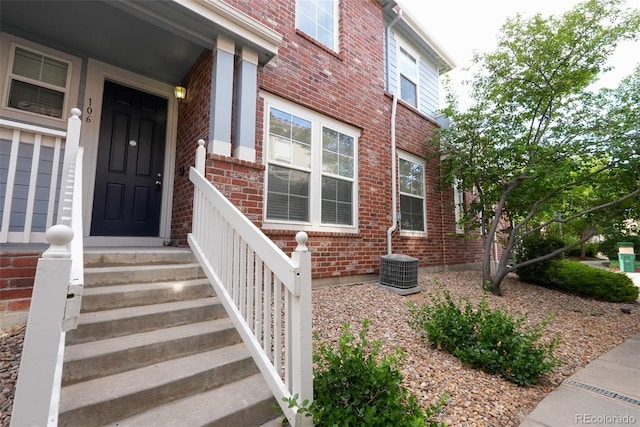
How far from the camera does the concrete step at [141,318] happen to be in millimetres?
1851

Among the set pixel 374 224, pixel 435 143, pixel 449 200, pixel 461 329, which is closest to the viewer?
pixel 461 329

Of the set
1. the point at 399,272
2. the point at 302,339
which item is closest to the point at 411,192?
the point at 399,272

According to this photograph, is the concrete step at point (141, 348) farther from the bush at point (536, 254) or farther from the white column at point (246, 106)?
the bush at point (536, 254)

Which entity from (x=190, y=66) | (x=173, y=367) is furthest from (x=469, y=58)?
(x=173, y=367)

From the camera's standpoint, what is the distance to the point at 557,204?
515 cm

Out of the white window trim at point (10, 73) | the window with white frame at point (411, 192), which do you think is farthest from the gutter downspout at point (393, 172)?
the white window trim at point (10, 73)

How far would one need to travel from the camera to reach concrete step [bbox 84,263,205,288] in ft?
7.49

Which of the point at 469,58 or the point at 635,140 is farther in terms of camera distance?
the point at 469,58

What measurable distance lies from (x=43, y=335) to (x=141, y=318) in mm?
1098

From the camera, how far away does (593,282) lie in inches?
223

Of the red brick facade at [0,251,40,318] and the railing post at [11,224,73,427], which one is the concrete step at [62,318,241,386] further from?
the red brick facade at [0,251,40,318]

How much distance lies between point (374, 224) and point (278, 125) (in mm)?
2336

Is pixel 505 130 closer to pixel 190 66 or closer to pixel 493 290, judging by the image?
pixel 493 290

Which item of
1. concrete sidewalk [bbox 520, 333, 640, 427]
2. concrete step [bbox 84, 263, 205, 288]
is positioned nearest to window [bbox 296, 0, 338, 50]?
concrete step [bbox 84, 263, 205, 288]
